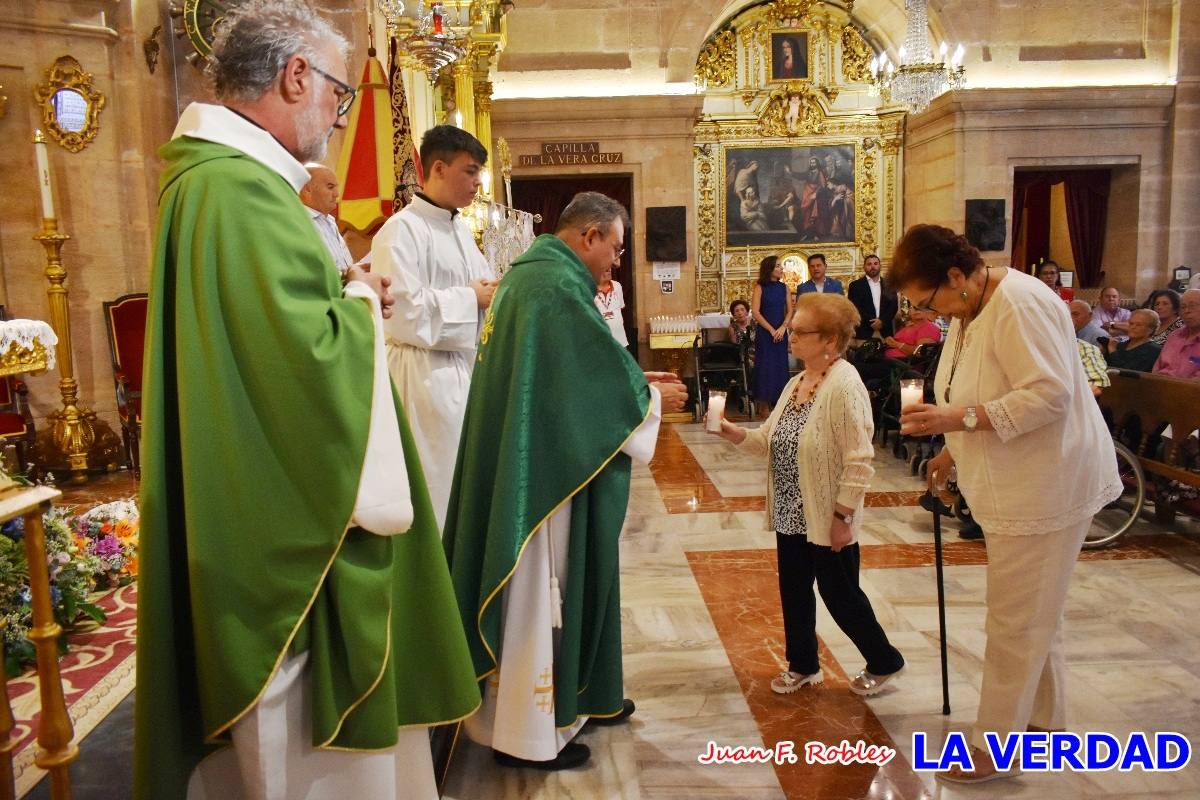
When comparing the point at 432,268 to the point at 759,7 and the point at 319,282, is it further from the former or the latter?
the point at 759,7

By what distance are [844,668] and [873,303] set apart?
23.9ft

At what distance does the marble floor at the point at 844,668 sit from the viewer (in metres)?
2.67

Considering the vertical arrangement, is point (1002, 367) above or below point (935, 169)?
below

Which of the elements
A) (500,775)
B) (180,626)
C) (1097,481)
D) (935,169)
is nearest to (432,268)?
(500,775)

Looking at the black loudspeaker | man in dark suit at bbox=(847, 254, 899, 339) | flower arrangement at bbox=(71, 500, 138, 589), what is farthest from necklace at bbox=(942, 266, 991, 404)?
the black loudspeaker

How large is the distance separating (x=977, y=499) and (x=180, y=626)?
6.64 ft

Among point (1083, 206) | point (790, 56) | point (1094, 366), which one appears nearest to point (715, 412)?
point (1094, 366)

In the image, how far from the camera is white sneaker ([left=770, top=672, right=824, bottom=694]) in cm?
323

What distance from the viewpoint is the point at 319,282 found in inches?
66.1

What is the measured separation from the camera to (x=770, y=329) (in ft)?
30.9

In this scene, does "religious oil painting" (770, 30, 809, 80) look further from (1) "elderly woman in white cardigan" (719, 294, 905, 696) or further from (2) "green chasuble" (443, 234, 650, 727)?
(2) "green chasuble" (443, 234, 650, 727)

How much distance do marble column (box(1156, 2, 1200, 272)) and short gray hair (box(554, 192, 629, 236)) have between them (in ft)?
39.7

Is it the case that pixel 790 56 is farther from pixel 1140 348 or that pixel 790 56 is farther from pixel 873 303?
pixel 1140 348

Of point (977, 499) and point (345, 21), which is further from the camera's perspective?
point (345, 21)
